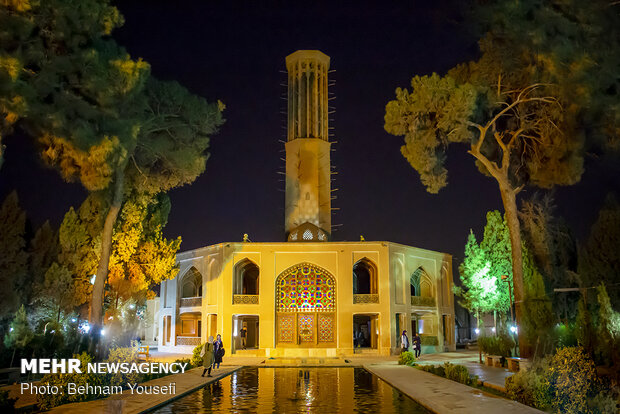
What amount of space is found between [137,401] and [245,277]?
23906 mm

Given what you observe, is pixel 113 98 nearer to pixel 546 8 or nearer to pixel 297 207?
pixel 546 8

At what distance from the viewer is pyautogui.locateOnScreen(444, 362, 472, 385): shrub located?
573 inches

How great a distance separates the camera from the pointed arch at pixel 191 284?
34.1m

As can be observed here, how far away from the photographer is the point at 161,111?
819 inches

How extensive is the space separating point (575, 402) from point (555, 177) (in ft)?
44.5

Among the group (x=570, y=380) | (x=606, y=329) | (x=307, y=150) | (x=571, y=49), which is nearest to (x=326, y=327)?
(x=307, y=150)

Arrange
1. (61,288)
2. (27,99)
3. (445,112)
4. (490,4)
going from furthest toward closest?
(61,288) < (445,112) < (490,4) < (27,99)

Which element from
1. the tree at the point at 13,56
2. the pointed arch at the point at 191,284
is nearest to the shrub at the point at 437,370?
the tree at the point at 13,56

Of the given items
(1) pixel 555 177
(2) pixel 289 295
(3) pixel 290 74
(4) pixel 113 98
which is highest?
(3) pixel 290 74

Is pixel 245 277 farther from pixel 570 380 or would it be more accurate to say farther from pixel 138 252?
pixel 570 380

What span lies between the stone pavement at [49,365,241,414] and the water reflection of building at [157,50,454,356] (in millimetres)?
13251

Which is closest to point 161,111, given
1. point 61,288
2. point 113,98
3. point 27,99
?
point 113,98

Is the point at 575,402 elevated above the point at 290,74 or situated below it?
below

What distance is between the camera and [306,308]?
98.6ft
